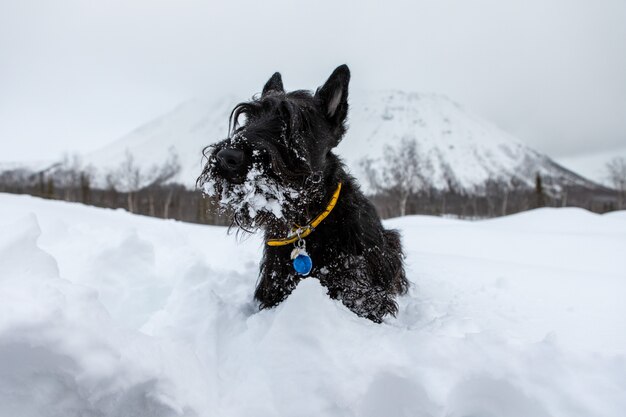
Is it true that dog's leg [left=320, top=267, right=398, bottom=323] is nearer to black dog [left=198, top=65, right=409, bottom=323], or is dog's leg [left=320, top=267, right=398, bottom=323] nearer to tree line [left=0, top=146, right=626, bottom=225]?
black dog [left=198, top=65, right=409, bottom=323]

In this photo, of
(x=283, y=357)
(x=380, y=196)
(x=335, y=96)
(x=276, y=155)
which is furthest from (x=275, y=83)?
(x=380, y=196)

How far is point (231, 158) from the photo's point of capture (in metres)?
2.33

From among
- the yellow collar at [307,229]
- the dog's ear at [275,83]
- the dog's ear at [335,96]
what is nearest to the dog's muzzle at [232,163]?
the yellow collar at [307,229]

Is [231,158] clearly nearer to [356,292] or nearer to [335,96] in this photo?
[335,96]

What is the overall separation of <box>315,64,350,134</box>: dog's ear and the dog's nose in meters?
1.09

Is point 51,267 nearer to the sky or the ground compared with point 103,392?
nearer to the sky

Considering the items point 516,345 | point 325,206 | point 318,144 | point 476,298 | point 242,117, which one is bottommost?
point 476,298

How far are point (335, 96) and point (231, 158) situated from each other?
1.26 m

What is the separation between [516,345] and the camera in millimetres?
1845

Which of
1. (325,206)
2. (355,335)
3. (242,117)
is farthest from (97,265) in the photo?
(355,335)

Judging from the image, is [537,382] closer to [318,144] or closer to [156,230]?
[318,144]

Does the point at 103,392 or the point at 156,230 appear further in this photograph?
the point at 156,230

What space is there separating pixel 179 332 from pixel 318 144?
5.67 ft

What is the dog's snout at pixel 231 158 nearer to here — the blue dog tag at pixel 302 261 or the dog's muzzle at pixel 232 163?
the dog's muzzle at pixel 232 163
